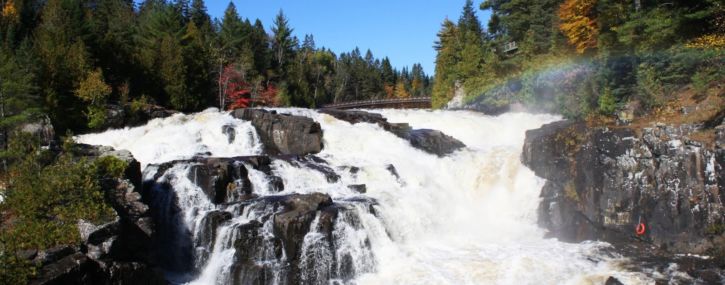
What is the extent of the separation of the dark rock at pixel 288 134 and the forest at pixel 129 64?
1087 cm

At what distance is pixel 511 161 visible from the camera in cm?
2528

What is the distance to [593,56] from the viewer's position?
31359 millimetres

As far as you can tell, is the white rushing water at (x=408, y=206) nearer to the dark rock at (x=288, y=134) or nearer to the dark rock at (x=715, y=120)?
the dark rock at (x=288, y=134)

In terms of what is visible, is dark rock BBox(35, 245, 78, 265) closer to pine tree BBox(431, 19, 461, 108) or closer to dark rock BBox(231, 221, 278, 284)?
dark rock BBox(231, 221, 278, 284)

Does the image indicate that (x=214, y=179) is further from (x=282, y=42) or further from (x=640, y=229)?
(x=282, y=42)

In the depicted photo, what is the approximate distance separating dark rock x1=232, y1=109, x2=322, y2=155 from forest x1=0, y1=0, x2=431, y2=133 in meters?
10.9

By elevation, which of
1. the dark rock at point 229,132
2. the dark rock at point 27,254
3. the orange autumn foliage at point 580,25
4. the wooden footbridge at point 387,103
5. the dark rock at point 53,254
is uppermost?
the orange autumn foliage at point 580,25

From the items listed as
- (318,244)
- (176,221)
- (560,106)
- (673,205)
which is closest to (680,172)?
(673,205)

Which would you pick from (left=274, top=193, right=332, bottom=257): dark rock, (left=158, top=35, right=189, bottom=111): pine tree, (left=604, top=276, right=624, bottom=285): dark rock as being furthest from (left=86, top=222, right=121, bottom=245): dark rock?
(left=158, top=35, right=189, bottom=111): pine tree

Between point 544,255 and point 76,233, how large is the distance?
15.6 meters

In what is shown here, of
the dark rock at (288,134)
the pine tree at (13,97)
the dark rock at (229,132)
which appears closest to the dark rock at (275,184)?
the dark rock at (288,134)

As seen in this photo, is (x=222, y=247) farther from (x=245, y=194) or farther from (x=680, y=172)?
(x=680, y=172)

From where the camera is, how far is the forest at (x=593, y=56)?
21.8 m

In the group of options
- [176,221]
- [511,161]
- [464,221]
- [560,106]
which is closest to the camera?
[176,221]
